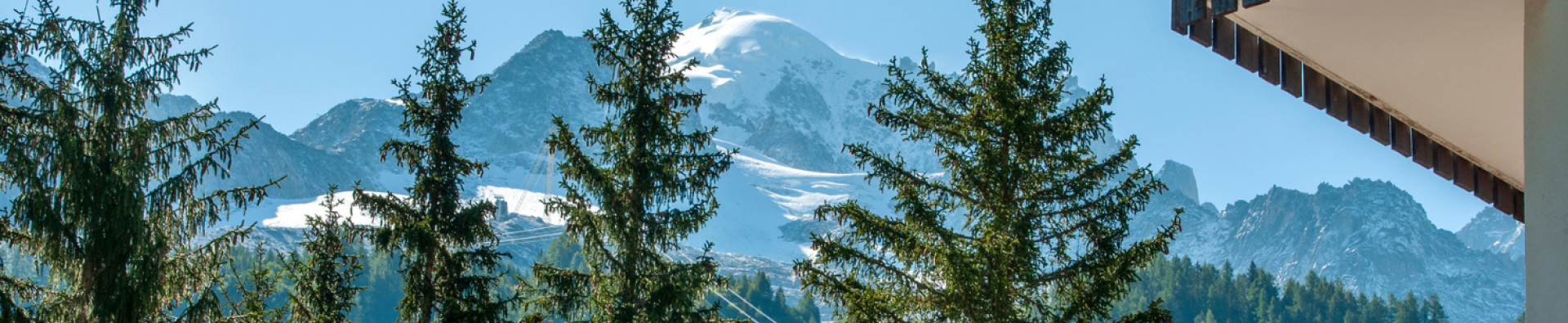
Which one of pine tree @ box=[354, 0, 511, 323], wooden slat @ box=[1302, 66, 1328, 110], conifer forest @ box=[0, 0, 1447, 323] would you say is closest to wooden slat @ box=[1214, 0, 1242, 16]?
wooden slat @ box=[1302, 66, 1328, 110]

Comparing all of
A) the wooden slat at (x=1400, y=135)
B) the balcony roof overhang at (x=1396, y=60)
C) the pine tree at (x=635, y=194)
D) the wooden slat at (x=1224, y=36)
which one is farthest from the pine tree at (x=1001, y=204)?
the wooden slat at (x=1224, y=36)

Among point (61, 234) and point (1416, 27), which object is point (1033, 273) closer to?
point (1416, 27)

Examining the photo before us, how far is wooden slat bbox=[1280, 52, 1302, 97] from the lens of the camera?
473 centimetres

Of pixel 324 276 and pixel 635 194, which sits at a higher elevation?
pixel 635 194

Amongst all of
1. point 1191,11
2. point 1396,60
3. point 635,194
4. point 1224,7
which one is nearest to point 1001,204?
point 635,194

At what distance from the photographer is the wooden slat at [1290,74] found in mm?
4727

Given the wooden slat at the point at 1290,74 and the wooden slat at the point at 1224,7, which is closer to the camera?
the wooden slat at the point at 1224,7

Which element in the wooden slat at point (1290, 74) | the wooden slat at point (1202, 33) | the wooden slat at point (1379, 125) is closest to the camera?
the wooden slat at point (1202, 33)

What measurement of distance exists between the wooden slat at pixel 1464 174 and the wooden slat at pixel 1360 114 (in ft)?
3.19

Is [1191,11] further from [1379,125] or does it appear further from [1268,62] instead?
[1379,125]

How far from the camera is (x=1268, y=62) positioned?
4680 millimetres

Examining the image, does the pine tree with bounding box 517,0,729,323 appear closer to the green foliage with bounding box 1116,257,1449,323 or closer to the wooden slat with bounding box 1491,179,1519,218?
the wooden slat with bounding box 1491,179,1519,218

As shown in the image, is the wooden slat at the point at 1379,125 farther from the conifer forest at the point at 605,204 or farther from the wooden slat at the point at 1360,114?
the conifer forest at the point at 605,204

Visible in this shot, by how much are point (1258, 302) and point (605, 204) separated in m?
110
